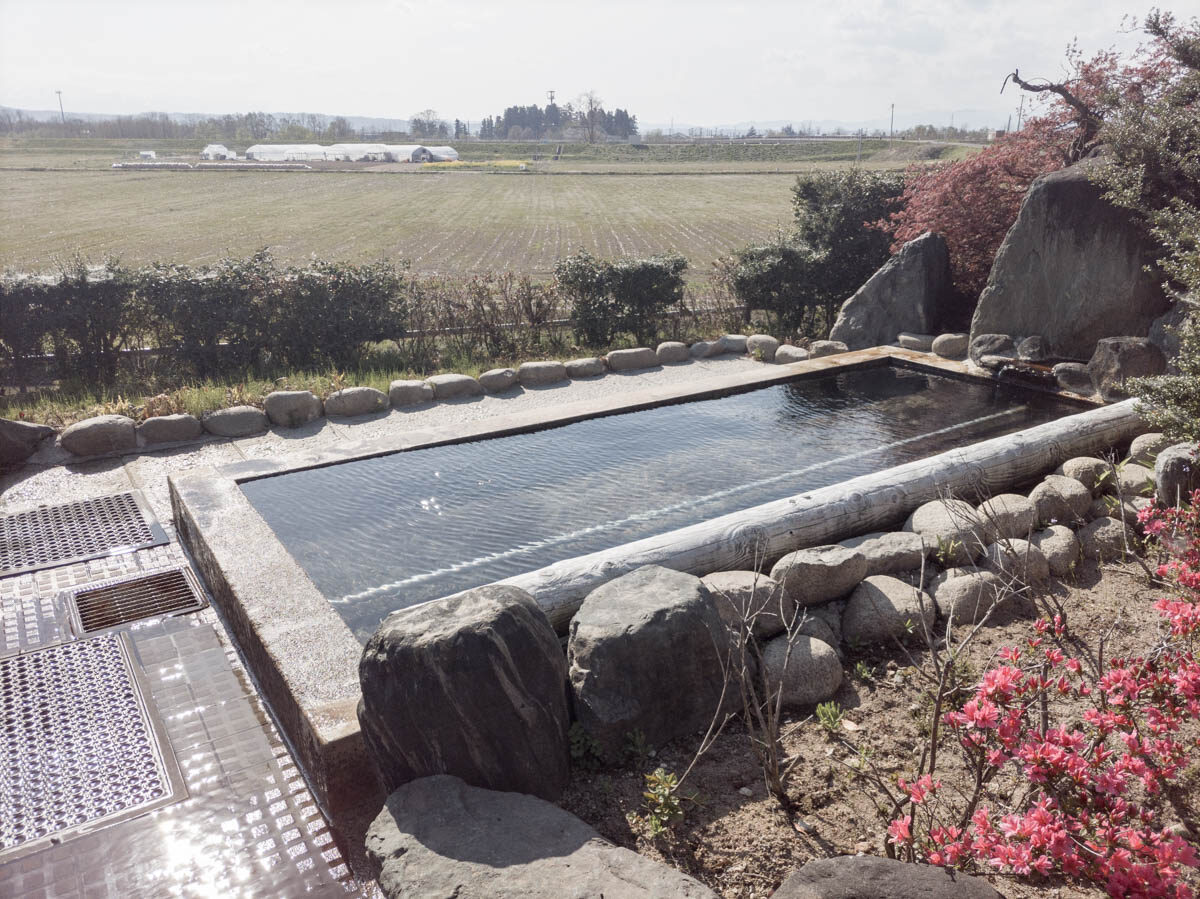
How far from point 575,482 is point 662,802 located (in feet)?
10.8

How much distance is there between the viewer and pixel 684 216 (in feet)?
110

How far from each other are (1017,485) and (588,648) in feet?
13.3

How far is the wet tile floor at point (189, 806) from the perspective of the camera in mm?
2818

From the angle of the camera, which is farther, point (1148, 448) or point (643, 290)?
point (643, 290)

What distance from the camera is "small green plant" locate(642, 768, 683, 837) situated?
2793mm

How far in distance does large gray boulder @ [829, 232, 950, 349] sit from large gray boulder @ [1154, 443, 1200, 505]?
17.0 ft

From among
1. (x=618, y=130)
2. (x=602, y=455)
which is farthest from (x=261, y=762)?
(x=618, y=130)

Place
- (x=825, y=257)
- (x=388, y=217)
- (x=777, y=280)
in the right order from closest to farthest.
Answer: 1. (x=825, y=257)
2. (x=777, y=280)
3. (x=388, y=217)

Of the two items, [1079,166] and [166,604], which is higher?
[1079,166]

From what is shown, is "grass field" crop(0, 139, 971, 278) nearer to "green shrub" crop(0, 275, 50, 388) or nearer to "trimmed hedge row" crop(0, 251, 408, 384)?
"green shrub" crop(0, 275, 50, 388)

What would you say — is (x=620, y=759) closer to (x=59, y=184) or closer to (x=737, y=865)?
(x=737, y=865)

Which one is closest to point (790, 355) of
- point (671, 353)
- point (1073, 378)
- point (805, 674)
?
point (671, 353)

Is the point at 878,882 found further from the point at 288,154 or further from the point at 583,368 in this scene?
the point at 288,154

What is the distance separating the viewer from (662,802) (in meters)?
2.83
